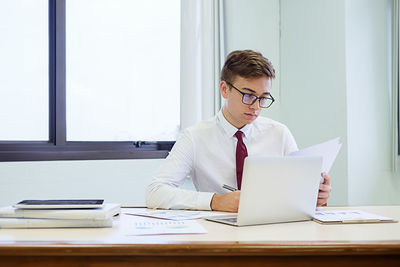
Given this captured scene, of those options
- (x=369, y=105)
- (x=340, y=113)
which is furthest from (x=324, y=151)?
(x=369, y=105)

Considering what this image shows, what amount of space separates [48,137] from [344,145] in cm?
183

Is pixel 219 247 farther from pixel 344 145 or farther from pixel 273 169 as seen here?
pixel 344 145

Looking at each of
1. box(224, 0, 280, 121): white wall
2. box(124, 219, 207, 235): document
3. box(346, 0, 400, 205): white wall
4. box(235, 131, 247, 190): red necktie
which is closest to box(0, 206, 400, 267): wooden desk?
box(124, 219, 207, 235): document

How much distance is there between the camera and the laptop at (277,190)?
54.9 inches

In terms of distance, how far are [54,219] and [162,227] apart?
0.33 m

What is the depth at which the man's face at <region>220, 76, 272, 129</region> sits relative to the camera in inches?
79.0

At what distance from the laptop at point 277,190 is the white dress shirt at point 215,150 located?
23.0 inches

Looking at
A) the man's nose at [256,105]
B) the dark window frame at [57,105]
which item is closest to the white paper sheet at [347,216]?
the man's nose at [256,105]

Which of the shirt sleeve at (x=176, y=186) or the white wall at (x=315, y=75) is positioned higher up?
the white wall at (x=315, y=75)

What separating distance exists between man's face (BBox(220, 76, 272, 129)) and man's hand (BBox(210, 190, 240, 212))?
441 millimetres

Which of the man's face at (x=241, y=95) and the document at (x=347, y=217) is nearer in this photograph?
the document at (x=347, y=217)

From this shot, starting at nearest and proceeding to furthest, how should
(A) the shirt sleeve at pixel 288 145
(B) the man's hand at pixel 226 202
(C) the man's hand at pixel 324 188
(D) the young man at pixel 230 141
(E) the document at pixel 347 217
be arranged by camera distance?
(E) the document at pixel 347 217, (B) the man's hand at pixel 226 202, (C) the man's hand at pixel 324 188, (D) the young man at pixel 230 141, (A) the shirt sleeve at pixel 288 145

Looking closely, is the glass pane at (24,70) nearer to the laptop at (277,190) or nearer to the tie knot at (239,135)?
the tie knot at (239,135)

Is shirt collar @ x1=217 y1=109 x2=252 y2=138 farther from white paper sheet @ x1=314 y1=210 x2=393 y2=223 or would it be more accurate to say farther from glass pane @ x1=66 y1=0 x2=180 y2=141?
glass pane @ x1=66 y1=0 x2=180 y2=141
